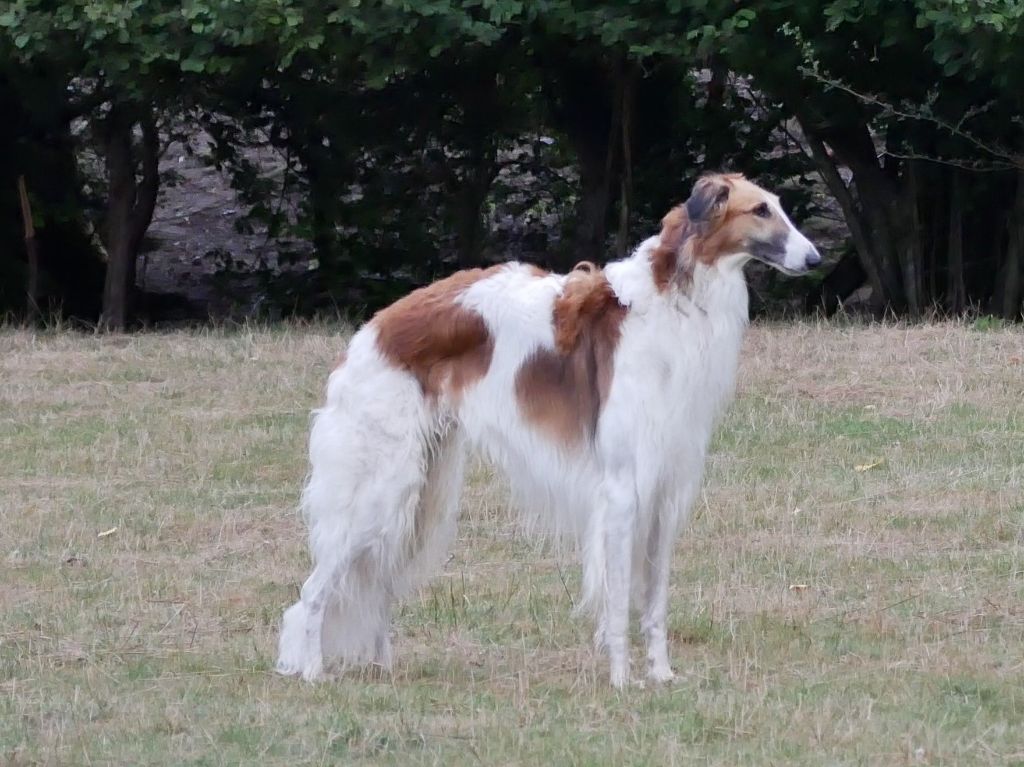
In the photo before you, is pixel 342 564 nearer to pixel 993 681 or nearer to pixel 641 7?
pixel 993 681

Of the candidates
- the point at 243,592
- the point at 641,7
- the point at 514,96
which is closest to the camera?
the point at 243,592

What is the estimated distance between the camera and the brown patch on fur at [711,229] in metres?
6.81

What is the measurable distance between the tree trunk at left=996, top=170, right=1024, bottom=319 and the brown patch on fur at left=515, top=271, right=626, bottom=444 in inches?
474

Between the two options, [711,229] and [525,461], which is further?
[525,461]

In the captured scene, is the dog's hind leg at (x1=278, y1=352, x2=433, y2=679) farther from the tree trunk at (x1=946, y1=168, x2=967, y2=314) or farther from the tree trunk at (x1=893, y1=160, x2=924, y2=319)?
the tree trunk at (x1=946, y1=168, x2=967, y2=314)

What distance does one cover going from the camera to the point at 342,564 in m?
7.15

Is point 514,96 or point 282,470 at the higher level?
point 514,96

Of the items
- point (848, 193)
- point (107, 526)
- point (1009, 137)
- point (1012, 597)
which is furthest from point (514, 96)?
point (1012, 597)

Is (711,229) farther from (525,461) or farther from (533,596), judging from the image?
(533,596)

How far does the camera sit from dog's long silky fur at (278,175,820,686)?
6.82 m

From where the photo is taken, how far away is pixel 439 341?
7.01 m

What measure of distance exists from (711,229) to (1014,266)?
12.3m

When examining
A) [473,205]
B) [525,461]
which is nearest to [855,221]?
[473,205]

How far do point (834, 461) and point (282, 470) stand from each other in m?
3.46
